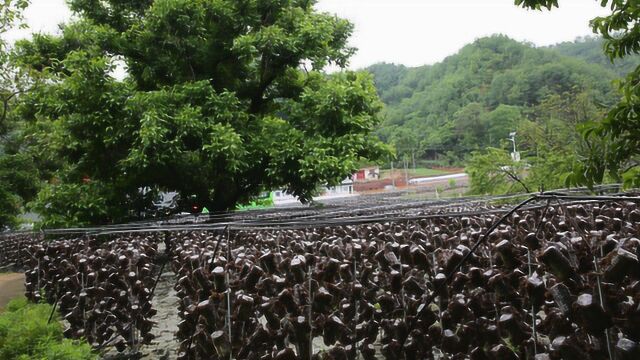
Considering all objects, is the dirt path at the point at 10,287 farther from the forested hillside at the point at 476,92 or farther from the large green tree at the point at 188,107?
the forested hillside at the point at 476,92

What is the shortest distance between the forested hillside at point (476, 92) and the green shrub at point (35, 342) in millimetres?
49848

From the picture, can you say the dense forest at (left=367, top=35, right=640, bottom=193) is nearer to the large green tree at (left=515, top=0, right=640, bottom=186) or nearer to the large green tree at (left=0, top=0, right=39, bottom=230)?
the large green tree at (left=0, top=0, right=39, bottom=230)

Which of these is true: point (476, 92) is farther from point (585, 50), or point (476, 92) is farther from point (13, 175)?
point (13, 175)

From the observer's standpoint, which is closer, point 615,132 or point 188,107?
point 615,132

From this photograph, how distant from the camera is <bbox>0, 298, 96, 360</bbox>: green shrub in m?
3.86

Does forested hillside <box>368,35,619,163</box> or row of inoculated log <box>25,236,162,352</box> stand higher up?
forested hillside <box>368,35,619,163</box>

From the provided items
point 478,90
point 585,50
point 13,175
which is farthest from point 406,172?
point 13,175

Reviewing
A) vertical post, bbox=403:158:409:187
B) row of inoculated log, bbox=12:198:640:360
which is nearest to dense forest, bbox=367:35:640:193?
vertical post, bbox=403:158:409:187

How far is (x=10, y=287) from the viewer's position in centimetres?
1038

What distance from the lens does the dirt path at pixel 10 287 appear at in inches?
356

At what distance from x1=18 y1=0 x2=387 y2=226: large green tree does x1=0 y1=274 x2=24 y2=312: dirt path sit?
5.18ft

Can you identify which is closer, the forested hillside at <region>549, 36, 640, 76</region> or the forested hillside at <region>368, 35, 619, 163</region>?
the forested hillside at <region>368, 35, 619, 163</region>

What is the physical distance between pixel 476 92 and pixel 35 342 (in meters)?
78.1

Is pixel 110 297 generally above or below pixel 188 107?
below
